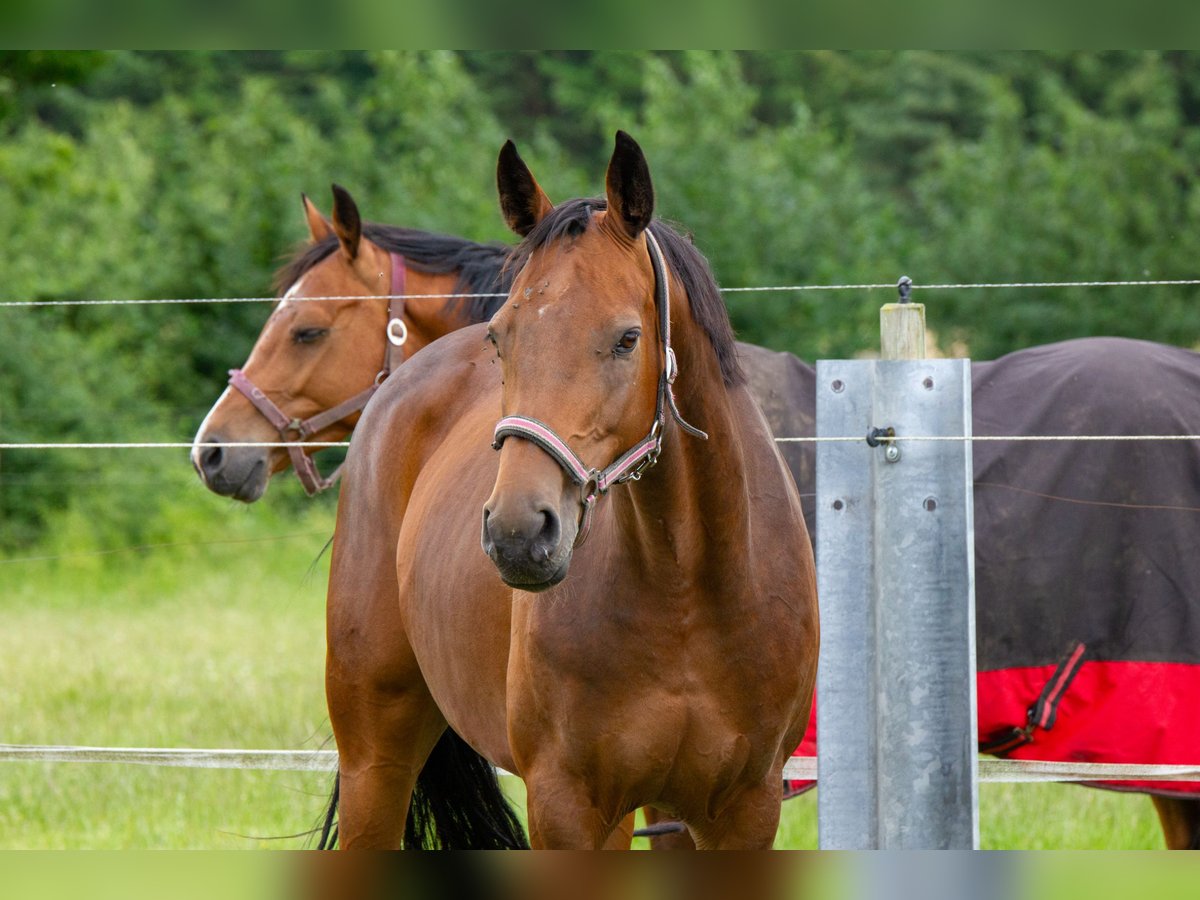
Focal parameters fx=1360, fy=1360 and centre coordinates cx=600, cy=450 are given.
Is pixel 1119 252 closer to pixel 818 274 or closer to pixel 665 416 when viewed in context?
pixel 818 274

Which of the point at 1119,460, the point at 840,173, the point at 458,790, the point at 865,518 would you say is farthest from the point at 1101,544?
the point at 840,173

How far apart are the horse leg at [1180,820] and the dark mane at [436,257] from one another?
286 centimetres

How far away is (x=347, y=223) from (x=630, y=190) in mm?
2900

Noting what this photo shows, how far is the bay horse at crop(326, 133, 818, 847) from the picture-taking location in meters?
2.23

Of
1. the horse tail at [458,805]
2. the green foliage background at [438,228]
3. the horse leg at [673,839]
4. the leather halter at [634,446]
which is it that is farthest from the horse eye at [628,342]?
the green foliage background at [438,228]

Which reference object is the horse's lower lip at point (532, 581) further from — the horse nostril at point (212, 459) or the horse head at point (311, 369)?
the horse nostril at point (212, 459)

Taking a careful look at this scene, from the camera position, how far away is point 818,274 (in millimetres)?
14906

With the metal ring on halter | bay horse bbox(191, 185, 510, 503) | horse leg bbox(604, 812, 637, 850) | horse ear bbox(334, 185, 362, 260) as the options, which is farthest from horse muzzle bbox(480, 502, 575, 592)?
horse ear bbox(334, 185, 362, 260)

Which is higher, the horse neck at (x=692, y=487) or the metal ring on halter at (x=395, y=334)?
the metal ring on halter at (x=395, y=334)

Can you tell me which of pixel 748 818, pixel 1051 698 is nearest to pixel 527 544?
pixel 748 818

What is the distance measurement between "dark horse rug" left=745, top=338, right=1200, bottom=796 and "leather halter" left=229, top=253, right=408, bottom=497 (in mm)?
1724

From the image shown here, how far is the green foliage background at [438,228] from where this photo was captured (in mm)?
13086

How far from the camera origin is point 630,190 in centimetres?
238

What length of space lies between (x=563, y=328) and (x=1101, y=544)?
2524mm
